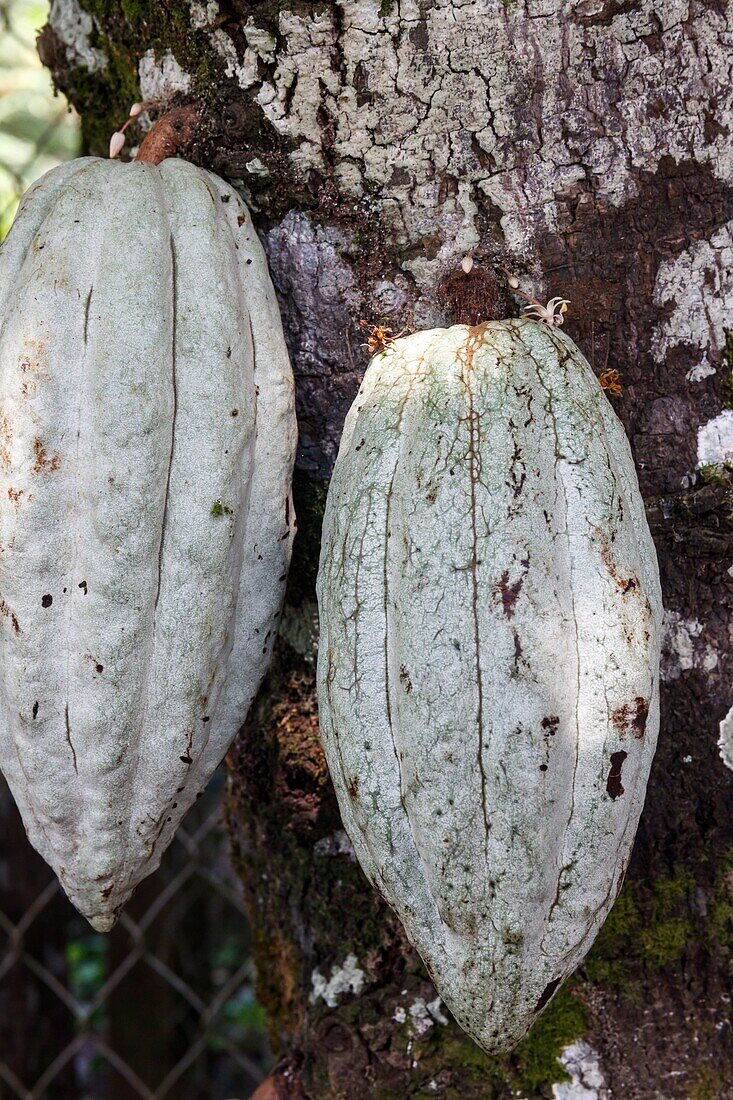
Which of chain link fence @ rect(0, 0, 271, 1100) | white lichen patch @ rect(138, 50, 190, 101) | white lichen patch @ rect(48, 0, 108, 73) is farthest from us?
chain link fence @ rect(0, 0, 271, 1100)

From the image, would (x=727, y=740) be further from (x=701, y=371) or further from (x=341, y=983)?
(x=341, y=983)

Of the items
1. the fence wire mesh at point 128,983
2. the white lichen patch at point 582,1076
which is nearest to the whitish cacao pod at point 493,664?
the white lichen patch at point 582,1076

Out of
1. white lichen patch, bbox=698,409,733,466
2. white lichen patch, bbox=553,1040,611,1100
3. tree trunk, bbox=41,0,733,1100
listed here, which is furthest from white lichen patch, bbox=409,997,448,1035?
white lichen patch, bbox=698,409,733,466

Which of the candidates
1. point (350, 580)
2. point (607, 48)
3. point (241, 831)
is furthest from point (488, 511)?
point (241, 831)

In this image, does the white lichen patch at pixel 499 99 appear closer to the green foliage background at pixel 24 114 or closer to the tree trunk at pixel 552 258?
the tree trunk at pixel 552 258

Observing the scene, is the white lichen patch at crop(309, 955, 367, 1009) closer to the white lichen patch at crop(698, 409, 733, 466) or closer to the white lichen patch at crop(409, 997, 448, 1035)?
the white lichen patch at crop(409, 997, 448, 1035)

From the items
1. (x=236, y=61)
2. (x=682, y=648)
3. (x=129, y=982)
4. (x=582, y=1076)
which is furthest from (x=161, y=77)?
(x=129, y=982)

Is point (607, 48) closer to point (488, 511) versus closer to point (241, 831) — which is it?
point (488, 511)
